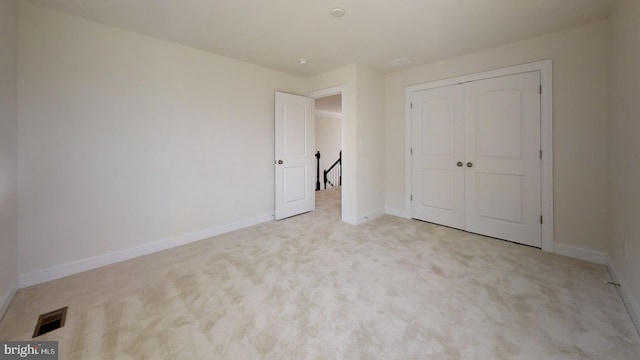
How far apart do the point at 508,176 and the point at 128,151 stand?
451cm

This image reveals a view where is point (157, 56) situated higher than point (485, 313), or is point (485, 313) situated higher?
point (157, 56)

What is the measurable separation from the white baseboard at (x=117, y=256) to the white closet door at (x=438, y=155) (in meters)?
2.88

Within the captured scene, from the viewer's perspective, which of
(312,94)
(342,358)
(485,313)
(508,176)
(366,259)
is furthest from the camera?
(312,94)

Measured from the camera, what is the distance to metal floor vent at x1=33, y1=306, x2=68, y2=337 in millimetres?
1646

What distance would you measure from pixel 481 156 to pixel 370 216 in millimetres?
1812

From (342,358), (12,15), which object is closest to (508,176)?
(342,358)

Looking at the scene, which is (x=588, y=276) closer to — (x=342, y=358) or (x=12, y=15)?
(x=342, y=358)

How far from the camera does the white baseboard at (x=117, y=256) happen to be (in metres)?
2.28

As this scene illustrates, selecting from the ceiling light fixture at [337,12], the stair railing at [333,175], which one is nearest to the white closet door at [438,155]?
the ceiling light fixture at [337,12]

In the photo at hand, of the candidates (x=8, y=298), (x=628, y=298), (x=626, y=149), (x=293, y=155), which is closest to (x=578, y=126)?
(x=626, y=149)

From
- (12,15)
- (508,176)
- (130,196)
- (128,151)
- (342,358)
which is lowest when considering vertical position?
(342,358)

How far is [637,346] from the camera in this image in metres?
1.48

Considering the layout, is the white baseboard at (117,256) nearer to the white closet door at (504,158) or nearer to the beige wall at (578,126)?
the white closet door at (504,158)

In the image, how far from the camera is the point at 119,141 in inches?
106
